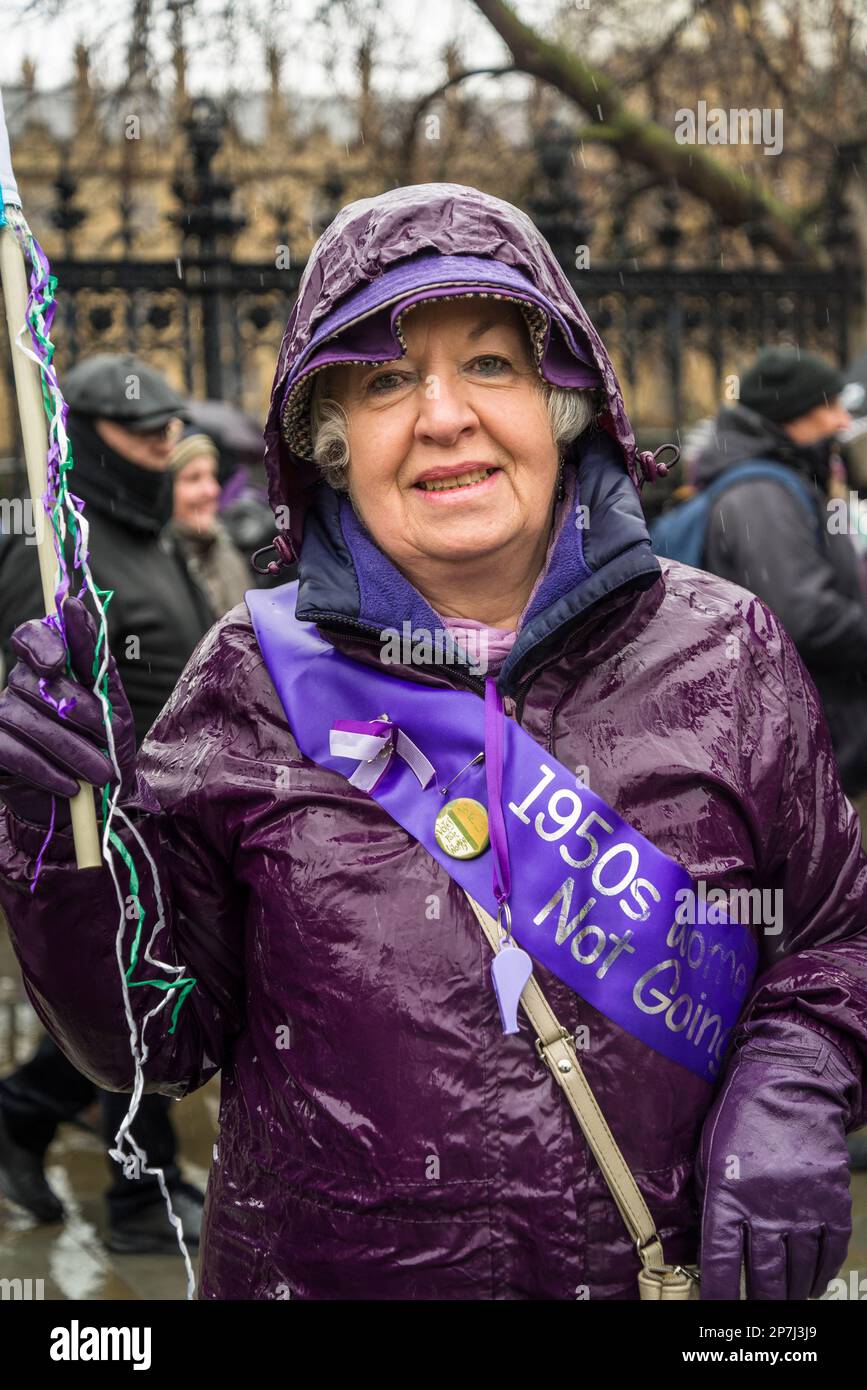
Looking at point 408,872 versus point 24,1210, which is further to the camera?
Answer: point 24,1210

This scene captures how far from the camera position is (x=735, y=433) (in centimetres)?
521

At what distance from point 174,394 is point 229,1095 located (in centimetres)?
317

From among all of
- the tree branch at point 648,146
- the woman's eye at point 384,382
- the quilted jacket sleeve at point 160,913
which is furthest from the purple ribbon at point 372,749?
the tree branch at point 648,146

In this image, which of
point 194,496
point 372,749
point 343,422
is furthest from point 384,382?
point 194,496

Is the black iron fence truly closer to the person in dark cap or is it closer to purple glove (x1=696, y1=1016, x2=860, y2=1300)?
the person in dark cap

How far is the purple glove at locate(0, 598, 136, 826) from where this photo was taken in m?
1.90

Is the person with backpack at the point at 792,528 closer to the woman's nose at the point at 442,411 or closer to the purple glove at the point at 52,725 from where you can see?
the woman's nose at the point at 442,411

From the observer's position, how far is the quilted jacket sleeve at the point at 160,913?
2.00 metres

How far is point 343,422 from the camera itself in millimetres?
2217

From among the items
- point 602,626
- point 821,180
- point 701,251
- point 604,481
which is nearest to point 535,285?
point 604,481

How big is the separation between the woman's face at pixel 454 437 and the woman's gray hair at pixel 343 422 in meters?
0.02

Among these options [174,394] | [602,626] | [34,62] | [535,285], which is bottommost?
[602,626]

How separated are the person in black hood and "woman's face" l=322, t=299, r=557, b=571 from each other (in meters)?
2.80

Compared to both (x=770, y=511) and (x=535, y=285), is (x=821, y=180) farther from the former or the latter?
(x=535, y=285)
